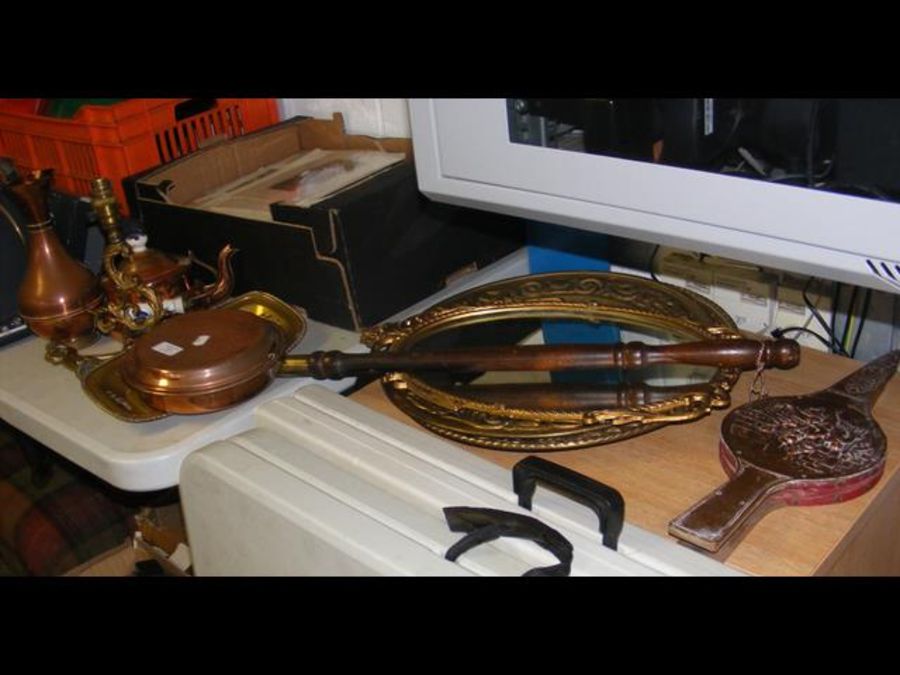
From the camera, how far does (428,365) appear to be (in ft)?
2.53

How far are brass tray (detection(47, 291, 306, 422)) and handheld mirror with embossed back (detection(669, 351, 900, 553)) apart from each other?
1.40ft

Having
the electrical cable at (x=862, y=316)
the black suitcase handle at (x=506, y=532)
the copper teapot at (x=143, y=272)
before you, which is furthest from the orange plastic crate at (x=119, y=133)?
the electrical cable at (x=862, y=316)

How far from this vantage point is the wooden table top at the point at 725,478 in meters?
0.58

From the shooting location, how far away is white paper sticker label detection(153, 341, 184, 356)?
77 cm

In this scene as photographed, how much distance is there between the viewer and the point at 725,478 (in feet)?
2.17

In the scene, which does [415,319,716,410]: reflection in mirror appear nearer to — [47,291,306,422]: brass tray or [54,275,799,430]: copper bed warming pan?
[54,275,799,430]: copper bed warming pan

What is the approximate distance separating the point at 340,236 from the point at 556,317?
223 mm

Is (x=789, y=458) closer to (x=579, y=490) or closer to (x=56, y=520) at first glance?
(x=579, y=490)

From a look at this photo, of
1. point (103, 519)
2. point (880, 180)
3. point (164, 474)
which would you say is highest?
point (880, 180)

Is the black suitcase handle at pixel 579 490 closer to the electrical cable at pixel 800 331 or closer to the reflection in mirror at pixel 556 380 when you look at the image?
the reflection in mirror at pixel 556 380
